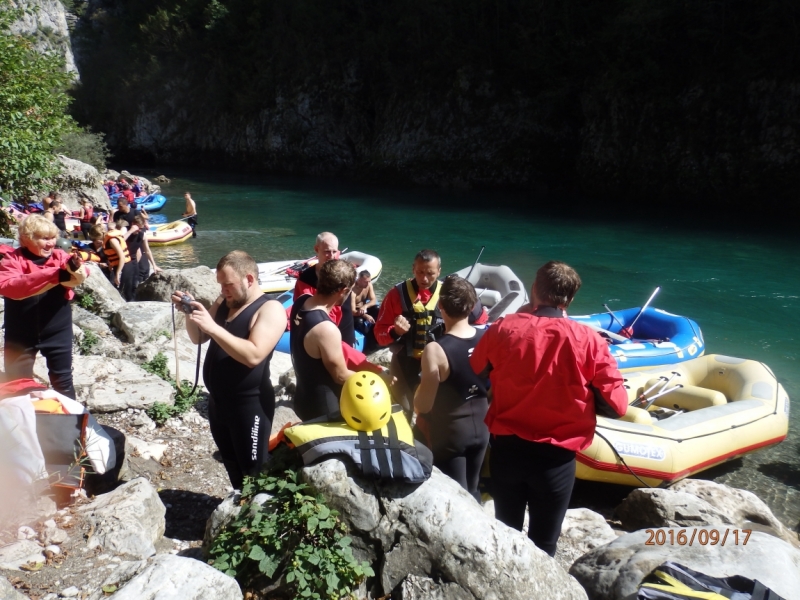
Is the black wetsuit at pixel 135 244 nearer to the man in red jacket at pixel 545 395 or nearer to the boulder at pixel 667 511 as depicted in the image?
the boulder at pixel 667 511

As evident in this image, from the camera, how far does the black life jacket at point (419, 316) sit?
4.00m

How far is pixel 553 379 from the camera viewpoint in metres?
2.63

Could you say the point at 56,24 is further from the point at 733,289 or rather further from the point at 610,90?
the point at 733,289

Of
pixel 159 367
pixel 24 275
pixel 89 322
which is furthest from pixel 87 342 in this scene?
pixel 24 275

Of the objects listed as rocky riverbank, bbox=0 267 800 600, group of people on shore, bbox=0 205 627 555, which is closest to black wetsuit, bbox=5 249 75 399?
group of people on shore, bbox=0 205 627 555

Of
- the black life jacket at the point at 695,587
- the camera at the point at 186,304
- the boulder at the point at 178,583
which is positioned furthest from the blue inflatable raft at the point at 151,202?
the black life jacket at the point at 695,587

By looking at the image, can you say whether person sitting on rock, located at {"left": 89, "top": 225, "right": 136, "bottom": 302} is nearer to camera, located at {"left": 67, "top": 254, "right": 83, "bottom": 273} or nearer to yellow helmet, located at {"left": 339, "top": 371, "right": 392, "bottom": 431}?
camera, located at {"left": 67, "top": 254, "right": 83, "bottom": 273}

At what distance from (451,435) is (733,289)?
10769 millimetres

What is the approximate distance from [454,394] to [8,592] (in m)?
1.81

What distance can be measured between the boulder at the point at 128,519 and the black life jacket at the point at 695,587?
2000mm

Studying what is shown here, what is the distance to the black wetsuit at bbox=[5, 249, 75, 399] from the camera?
12.0 ft

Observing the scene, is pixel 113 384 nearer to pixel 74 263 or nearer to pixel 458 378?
pixel 74 263

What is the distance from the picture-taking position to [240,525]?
8.24ft
